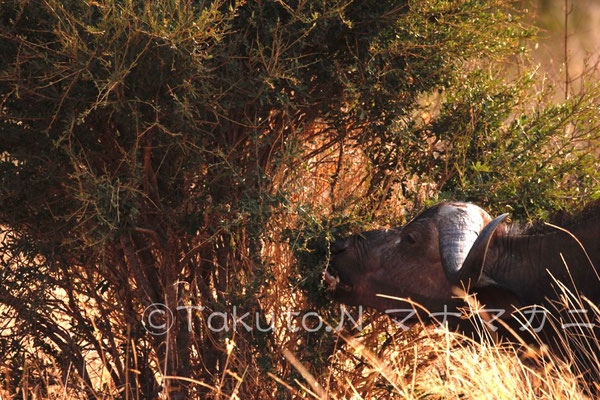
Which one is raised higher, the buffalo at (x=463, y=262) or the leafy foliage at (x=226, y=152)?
the leafy foliage at (x=226, y=152)

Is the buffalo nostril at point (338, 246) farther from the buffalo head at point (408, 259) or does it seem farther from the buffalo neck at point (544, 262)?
the buffalo neck at point (544, 262)

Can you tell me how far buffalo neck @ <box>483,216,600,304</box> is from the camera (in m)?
5.52

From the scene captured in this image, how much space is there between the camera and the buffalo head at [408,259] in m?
5.59

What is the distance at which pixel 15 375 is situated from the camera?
6.16 m

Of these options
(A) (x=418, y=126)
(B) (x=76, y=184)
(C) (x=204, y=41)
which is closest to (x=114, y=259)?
(B) (x=76, y=184)

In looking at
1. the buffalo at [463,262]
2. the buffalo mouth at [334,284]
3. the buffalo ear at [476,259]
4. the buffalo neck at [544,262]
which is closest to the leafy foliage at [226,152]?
the buffalo mouth at [334,284]

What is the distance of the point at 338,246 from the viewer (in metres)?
5.79

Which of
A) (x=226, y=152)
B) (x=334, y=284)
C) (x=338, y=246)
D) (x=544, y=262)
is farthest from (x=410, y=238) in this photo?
(x=226, y=152)

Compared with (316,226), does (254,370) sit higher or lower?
lower

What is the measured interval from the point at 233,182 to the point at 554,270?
7.13 ft

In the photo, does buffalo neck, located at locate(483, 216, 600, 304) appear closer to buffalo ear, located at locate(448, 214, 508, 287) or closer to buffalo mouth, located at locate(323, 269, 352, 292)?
buffalo ear, located at locate(448, 214, 508, 287)

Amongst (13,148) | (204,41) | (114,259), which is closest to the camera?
(204,41)

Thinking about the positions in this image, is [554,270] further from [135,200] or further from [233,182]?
[135,200]

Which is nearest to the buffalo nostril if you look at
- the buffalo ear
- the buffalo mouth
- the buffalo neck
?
the buffalo mouth
